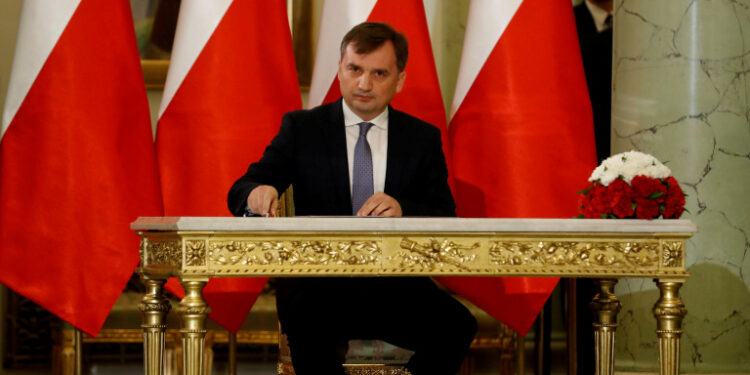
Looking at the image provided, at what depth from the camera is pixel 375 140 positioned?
3309mm

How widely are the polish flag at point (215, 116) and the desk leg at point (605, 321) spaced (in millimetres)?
1332

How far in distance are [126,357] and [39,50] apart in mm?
1892

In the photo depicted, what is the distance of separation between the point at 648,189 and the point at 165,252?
1442 millimetres

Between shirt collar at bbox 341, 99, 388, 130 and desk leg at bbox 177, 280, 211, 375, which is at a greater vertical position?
shirt collar at bbox 341, 99, 388, 130

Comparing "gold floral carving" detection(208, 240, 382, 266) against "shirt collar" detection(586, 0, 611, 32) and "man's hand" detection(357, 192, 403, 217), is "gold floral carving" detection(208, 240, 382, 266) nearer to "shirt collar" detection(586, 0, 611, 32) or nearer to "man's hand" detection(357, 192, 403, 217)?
"man's hand" detection(357, 192, 403, 217)

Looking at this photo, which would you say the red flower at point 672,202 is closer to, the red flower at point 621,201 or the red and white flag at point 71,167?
the red flower at point 621,201

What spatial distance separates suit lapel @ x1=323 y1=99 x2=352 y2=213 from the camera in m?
3.20

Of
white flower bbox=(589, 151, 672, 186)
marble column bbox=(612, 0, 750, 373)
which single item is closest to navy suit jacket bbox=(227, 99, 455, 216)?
white flower bbox=(589, 151, 672, 186)

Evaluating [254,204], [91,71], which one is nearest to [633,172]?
[254,204]

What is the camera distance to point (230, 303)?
12.0ft

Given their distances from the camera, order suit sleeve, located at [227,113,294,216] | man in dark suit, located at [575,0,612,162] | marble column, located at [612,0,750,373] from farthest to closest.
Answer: man in dark suit, located at [575,0,612,162]
marble column, located at [612,0,750,373]
suit sleeve, located at [227,113,294,216]

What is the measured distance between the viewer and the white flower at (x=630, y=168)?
2.85 m

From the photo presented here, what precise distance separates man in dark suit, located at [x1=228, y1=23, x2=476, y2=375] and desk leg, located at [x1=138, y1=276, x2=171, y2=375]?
356mm

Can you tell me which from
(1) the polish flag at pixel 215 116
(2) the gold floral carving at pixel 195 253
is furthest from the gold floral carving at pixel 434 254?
(1) the polish flag at pixel 215 116
